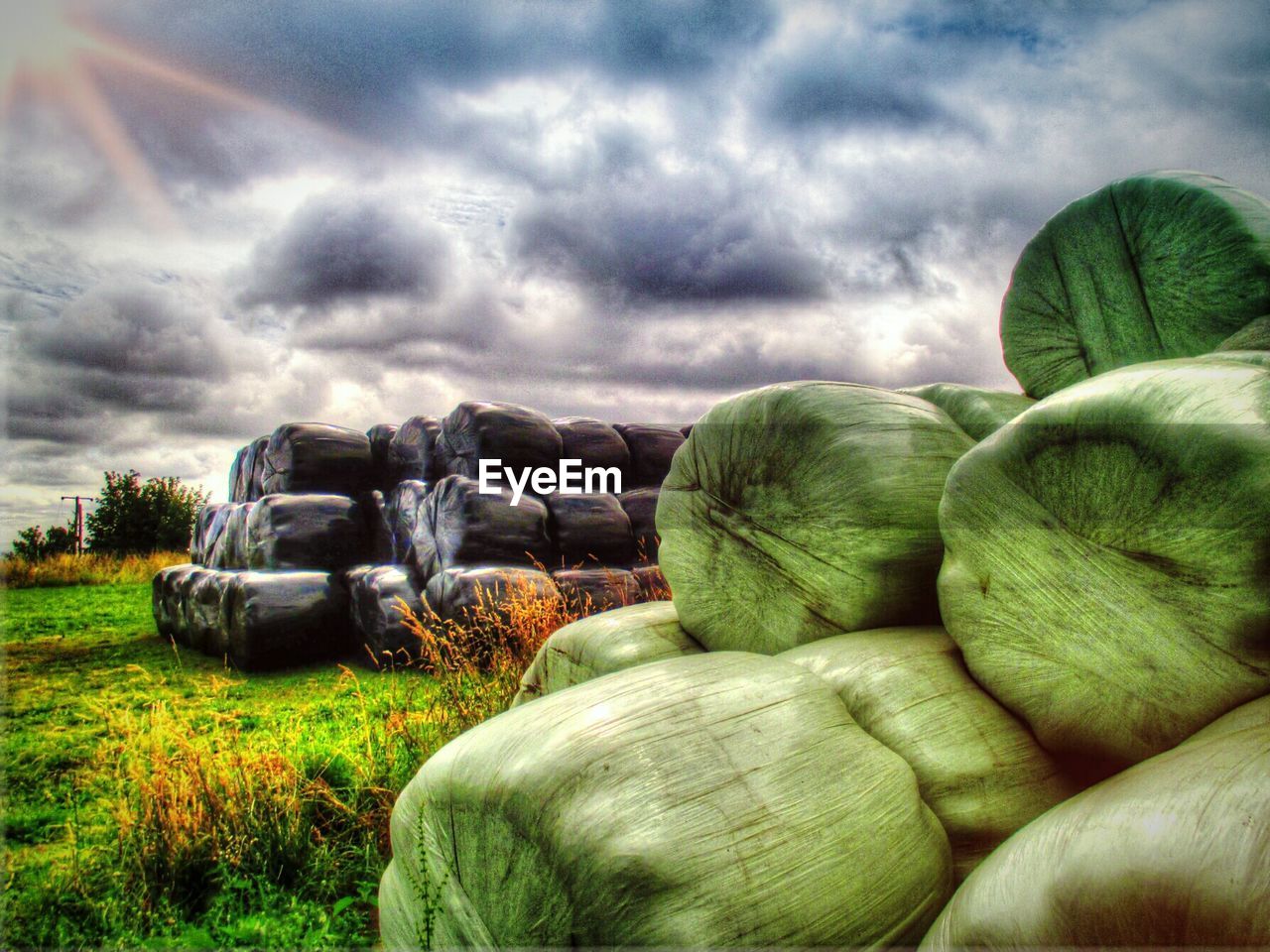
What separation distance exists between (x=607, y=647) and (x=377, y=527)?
24.5ft

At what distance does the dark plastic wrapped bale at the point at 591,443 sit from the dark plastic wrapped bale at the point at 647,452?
0.39ft

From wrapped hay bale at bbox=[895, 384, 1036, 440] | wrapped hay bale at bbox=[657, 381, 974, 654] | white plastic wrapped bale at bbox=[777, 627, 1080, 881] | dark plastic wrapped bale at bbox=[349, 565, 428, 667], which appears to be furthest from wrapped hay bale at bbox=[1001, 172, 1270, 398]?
dark plastic wrapped bale at bbox=[349, 565, 428, 667]

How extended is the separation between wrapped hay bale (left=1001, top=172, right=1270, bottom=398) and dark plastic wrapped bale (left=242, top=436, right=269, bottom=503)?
939 cm

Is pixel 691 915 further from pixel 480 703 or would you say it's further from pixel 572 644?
pixel 480 703

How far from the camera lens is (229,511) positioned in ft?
32.1

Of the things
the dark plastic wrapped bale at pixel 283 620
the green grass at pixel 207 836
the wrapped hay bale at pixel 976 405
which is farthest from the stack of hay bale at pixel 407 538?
the wrapped hay bale at pixel 976 405

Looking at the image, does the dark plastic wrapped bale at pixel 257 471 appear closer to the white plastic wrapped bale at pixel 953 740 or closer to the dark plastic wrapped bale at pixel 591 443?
the dark plastic wrapped bale at pixel 591 443

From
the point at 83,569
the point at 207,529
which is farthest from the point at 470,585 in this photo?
the point at 83,569

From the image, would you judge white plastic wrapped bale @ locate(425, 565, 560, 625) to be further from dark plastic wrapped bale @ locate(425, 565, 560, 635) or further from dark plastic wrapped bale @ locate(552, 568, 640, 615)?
dark plastic wrapped bale @ locate(552, 568, 640, 615)

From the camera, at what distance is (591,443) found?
27.4 feet

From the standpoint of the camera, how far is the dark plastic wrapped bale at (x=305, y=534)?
822 centimetres

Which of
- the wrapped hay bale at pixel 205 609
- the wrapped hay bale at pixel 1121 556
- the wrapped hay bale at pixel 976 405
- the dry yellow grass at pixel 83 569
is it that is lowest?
the dry yellow grass at pixel 83 569

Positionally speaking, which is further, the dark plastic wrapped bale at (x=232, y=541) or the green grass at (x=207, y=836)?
the dark plastic wrapped bale at (x=232, y=541)

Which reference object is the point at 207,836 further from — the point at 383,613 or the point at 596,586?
the point at 383,613
